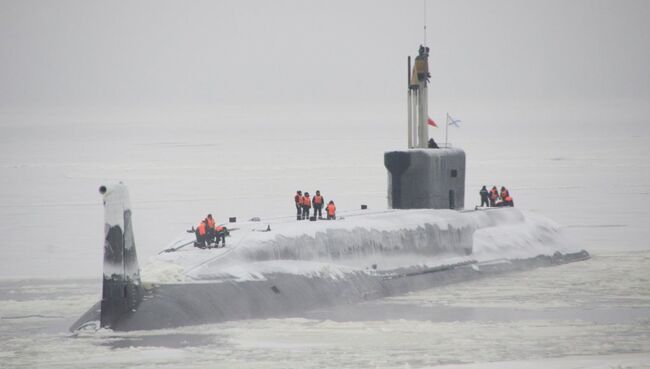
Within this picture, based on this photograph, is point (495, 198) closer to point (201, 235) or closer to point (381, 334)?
point (201, 235)

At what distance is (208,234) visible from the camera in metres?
24.7

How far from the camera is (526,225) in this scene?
3422 cm

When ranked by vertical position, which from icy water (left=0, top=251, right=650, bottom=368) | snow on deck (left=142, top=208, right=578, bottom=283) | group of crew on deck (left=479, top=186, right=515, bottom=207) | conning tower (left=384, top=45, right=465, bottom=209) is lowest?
icy water (left=0, top=251, right=650, bottom=368)

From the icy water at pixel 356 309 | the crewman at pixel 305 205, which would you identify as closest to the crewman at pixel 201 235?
the icy water at pixel 356 309

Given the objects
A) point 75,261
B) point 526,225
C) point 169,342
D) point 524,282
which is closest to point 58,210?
point 75,261

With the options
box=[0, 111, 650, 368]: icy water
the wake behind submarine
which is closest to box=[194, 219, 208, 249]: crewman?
the wake behind submarine

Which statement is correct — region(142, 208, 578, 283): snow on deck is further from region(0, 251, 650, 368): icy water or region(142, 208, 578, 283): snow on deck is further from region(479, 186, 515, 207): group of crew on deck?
region(0, 251, 650, 368): icy water

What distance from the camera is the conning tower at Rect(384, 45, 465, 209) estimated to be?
31.4 meters

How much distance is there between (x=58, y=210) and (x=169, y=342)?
31.1m

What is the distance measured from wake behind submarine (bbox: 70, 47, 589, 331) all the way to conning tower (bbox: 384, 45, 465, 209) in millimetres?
25

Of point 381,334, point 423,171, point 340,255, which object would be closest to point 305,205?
point 340,255

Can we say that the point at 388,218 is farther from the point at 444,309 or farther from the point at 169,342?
the point at 169,342

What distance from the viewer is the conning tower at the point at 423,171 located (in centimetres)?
3138

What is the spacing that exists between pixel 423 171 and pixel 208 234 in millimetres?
8195
